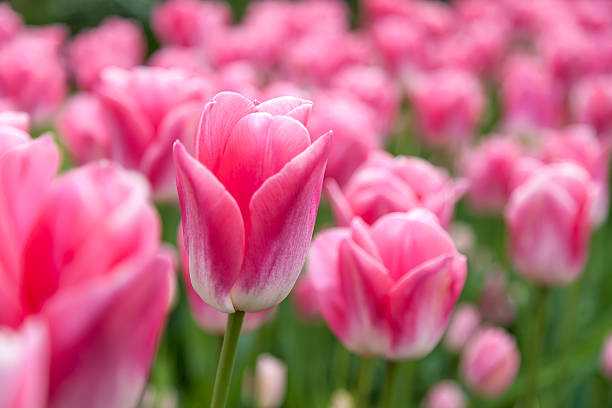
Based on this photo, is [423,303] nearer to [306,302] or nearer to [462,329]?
[306,302]

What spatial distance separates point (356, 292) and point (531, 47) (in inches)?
150

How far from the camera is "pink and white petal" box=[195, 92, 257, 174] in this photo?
45 cm

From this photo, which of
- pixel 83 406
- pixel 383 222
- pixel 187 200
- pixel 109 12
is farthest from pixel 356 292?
pixel 109 12

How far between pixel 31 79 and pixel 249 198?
110 centimetres

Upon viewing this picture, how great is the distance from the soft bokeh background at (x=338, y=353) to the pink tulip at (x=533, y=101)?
35cm

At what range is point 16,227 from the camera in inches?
12.8

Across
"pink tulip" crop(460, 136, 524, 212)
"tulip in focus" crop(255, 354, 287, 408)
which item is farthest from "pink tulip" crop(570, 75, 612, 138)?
"tulip in focus" crop(255, 354, 287, 408)

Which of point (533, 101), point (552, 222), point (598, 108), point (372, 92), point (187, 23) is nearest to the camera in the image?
point (552, 222)

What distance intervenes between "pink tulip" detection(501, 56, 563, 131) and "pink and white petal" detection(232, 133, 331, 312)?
1776mm

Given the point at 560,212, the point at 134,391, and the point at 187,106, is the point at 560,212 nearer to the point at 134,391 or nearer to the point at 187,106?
the point at 187,106

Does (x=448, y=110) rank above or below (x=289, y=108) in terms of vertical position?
below

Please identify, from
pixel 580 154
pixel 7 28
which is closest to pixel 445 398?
pixel 580 154

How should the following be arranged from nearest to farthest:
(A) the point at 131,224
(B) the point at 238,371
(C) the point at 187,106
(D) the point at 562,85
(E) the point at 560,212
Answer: (A) the point at 131,224, (C) the point at 187,106, (E) the point at 560,212, (B) the point at 238,371, (D) the point at 562,85

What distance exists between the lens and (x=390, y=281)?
61cm
